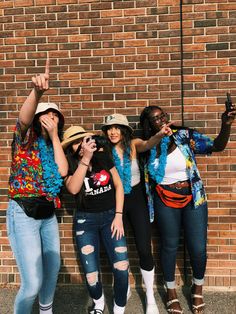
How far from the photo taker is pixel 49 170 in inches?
112

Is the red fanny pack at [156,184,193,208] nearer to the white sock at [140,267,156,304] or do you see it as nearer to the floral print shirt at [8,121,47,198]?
the white sock at [140,267,156,304]

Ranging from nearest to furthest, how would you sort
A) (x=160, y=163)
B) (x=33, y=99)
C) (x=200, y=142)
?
(x=33, y=99), (x=160, y=163), (x=200, y=142)

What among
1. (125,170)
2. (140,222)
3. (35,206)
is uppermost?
(125,170)

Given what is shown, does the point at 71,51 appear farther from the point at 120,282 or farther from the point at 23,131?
the point at 120,282

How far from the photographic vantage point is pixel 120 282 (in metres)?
3.04

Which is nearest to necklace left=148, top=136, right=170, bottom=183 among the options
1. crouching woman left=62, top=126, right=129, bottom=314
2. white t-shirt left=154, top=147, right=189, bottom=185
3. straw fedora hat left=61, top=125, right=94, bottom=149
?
white t-shirt left=154, top=147, right=189, bottom=185

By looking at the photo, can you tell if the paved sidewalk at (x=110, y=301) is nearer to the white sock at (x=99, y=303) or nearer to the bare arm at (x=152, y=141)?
the white sock at (x=99, y=303)

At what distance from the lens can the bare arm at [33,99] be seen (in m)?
2.39

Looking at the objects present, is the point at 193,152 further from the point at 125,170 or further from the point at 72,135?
the point at 72,135

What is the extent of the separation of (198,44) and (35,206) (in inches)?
83.4

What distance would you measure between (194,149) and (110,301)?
5.49 ft

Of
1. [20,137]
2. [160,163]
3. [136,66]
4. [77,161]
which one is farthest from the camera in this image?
[136,66]

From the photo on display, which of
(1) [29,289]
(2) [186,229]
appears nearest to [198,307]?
(2) [186,229]

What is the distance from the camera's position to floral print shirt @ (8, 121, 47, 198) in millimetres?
2760
